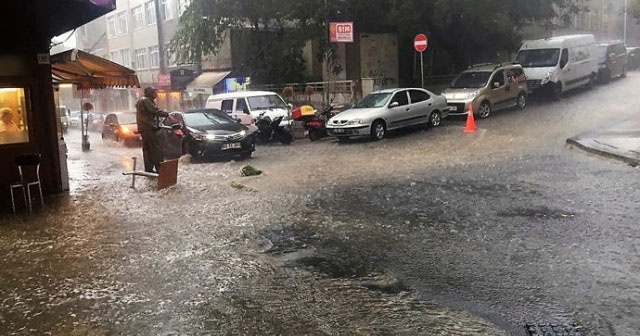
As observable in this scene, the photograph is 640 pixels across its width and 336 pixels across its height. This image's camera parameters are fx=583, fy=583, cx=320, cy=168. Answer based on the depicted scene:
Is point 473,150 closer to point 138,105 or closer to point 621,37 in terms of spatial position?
point 138,105

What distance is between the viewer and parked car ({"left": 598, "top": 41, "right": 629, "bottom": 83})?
27416mm

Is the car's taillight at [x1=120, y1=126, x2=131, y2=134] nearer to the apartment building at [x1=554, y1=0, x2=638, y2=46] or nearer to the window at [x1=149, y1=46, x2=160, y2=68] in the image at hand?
the window at [x1=149, y1=46, x2=160, y2=68]

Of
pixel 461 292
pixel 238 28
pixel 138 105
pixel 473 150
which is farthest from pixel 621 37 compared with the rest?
pixel 461 292

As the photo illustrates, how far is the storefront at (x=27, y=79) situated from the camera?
33.7 ft

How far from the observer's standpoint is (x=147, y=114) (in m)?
12.8

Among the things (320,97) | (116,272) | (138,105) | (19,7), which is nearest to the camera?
(116,272)

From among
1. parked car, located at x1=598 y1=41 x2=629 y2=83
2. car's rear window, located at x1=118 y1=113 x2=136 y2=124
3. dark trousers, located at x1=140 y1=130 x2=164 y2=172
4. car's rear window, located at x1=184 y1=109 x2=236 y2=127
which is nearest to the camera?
dark trousers, located at x1=140 y1=130 x2=164 y2=172

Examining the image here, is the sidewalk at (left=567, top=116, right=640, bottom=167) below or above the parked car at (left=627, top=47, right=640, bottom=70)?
below

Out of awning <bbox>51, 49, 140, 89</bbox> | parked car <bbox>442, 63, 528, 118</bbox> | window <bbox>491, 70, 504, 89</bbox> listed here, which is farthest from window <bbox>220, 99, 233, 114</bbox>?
window <bbox>491, 70, 504, 89</bbox>

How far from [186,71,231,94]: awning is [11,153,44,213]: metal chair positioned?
69.1ft

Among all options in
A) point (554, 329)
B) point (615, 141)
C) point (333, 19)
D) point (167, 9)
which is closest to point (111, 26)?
point (167, 9)

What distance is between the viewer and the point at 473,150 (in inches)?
571

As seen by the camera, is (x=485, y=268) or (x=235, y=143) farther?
(x=235, y=143)

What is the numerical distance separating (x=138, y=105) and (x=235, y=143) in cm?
334
